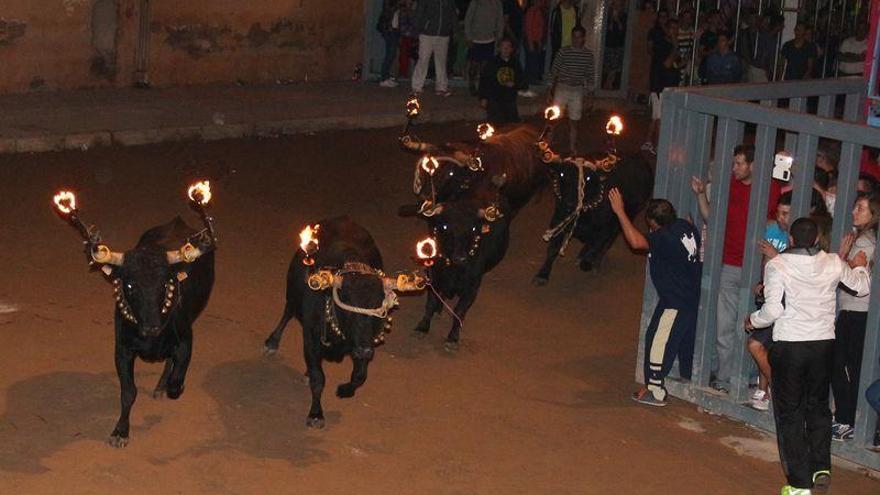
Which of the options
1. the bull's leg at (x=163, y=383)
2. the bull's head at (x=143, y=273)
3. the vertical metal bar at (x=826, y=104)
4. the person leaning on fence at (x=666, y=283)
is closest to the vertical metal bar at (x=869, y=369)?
the person leaning on fence at (x=666, y=283)

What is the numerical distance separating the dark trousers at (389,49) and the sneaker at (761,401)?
14210 mm

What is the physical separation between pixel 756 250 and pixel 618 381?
70.8 inches

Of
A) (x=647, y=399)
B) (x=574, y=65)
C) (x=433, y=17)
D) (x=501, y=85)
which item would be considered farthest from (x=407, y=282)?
(x=433, y=17)

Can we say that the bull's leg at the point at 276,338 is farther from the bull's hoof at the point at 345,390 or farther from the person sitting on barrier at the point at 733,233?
the person sitting on barrier at the point at 733,233

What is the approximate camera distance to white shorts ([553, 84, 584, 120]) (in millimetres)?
19594

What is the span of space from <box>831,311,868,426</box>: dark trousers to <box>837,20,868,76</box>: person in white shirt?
11.2 meters

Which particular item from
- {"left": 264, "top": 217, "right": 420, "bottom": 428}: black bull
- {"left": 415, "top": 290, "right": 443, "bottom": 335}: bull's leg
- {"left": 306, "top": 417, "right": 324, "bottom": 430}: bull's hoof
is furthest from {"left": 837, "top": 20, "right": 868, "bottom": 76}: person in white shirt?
{"left": 306, "top": 417, "right": 324, "bottom": 430}: bull's hoof

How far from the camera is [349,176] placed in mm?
18062

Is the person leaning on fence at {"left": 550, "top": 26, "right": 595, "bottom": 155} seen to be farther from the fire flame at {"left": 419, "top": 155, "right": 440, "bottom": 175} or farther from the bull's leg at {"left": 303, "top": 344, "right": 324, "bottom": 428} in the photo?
the bull's leg at {"left": 303, "top": 344, "right": 324, "bottom": 428}

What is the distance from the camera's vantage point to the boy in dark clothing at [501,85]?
1881 centimetres

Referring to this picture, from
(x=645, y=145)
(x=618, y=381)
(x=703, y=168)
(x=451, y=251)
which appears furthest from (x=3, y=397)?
(x=645, y=145)

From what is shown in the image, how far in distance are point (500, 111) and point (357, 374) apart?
9.62 meters

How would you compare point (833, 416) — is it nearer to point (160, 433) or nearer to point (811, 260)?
point (811, 260)

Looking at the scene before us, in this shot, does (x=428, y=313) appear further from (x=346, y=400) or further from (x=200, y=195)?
(x=200, y=195)
